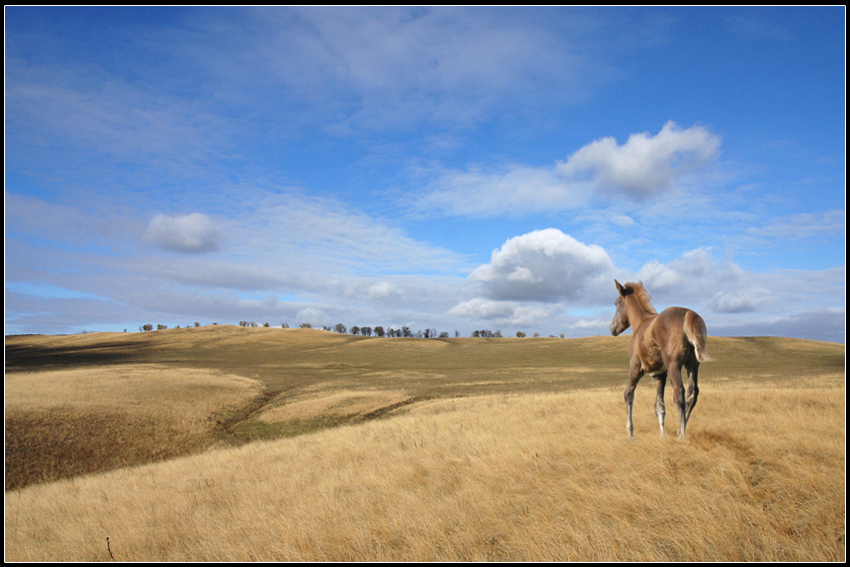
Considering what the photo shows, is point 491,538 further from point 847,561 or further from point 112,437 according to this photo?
point 112,437

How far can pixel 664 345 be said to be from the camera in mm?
9188

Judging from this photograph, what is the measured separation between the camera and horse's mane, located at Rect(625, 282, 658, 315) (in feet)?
35.3

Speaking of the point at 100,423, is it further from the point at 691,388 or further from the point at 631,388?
the point at 691,388

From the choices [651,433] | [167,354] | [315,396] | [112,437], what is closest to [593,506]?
[651,433]

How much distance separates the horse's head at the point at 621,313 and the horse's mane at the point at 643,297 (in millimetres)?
121

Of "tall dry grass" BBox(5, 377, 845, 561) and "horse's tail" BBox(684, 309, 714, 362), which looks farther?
A: "horse's tail" BBox(684, 309, 714, 362)

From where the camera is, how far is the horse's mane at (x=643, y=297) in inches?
423

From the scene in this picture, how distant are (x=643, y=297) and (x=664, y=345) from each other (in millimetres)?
2033

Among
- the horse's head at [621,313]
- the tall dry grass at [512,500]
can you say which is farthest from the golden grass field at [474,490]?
the horse's head at [621,313]

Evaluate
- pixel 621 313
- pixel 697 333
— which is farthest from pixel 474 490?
pixel 621 313

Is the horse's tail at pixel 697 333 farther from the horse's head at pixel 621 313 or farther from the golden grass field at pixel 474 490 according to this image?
the horse's head at pixel 621 313

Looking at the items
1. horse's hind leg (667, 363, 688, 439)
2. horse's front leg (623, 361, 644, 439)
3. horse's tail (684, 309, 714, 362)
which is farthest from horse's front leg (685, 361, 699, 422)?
horse's front leg (623, 361, 644, 439)

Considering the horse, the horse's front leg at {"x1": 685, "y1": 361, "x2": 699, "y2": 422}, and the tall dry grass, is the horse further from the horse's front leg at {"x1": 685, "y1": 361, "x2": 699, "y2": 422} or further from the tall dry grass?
the tall dry grass

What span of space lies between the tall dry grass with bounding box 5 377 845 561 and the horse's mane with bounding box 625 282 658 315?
9.28 ft
